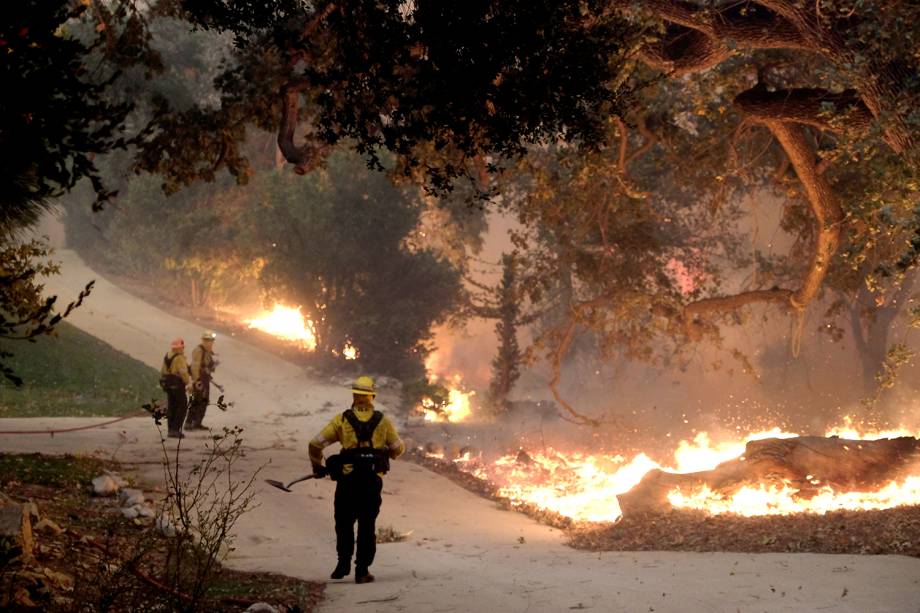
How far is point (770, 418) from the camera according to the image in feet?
94.3

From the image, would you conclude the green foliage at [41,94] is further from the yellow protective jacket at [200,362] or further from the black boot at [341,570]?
the yellow protective jacket at [200,362]

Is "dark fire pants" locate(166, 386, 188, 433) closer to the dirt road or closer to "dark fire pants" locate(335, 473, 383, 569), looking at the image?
the dirt road

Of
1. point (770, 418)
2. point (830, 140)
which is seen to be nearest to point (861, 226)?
point (830, 140)

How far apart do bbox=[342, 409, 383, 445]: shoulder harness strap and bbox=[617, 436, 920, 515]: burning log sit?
567 centimetres

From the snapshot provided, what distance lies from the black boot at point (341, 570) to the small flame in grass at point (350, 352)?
22.7 metres

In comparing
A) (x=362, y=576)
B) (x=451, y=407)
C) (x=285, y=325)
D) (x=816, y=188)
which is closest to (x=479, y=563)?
(x=362, y=576)

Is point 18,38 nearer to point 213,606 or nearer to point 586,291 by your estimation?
point 213,606

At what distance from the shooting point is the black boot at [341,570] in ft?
27.0

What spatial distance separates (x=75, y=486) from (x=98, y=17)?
721cm

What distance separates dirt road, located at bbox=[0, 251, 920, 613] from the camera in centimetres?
682

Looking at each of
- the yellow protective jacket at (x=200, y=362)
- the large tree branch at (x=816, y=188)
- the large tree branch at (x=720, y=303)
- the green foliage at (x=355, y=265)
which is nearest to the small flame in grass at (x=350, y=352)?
the green foliage at (x=355, y=265)

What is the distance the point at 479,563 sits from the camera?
9258 mm

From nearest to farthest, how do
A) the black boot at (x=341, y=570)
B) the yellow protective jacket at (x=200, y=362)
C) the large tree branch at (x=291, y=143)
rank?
the black boot at (x=341, y=570), the large tree branch at (x=291, y=143), the yellow protective jacket at (x=200, y=362)

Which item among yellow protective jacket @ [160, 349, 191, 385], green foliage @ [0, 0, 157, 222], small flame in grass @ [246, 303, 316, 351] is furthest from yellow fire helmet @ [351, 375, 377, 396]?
small flame in grass @ [246, 303, 316, 351]
